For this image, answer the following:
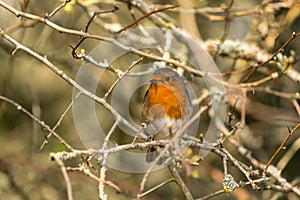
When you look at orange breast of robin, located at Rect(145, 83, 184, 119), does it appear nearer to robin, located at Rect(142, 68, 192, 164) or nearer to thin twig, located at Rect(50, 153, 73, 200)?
robin, located at Rect(142, 68, 192, 164)

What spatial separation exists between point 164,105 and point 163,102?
0.07 ft

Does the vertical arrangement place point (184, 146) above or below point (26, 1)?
below

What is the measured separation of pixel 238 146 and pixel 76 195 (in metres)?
1.87

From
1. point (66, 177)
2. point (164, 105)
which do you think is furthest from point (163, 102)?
point (66, 177)

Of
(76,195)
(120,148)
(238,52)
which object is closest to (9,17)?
(76,195)

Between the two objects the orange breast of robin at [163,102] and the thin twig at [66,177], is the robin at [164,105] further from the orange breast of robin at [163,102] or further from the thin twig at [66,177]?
the thin twig at [66,177]

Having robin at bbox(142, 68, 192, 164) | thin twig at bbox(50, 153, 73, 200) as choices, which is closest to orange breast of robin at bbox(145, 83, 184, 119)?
robin at bbox(142, 68, 192, 164)

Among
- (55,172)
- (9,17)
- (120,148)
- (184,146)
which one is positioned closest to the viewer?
(120,148)

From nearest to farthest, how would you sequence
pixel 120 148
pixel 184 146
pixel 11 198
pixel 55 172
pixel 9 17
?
1. pixel 120 148
2. pixel 184 146
3. pixel 11 198
4. pixel 9 17
5. pixel 55 172

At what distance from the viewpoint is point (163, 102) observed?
143 inches

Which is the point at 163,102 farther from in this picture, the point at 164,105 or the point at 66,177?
the point at 66,177

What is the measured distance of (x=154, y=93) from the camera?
3.63m

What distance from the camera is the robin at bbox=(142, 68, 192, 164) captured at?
3.48 metres

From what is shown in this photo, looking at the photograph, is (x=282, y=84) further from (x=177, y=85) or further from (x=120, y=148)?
(x=120, y=148)
